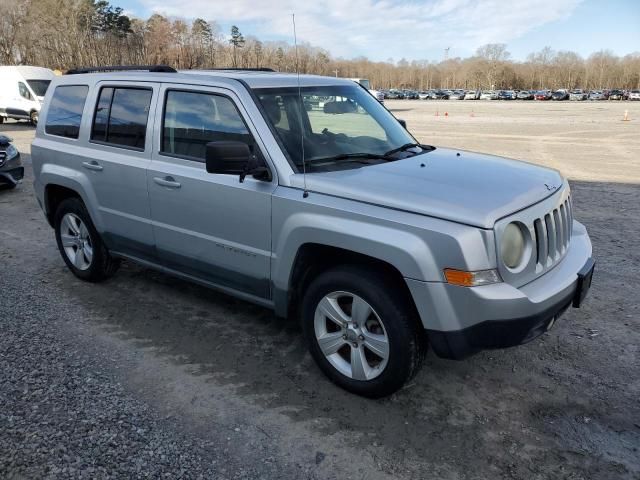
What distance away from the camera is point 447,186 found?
305 cm

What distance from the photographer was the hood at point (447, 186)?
278cm

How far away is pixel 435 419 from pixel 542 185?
5.26ft

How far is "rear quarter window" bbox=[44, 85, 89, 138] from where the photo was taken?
15.7 feet

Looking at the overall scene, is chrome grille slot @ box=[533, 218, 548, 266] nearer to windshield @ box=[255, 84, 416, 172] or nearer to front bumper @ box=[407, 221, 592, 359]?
front bumper @ box=[407, 221, 592, 359]

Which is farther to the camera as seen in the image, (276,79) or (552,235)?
(276,79)

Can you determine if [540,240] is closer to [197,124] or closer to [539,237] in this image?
[539,237]

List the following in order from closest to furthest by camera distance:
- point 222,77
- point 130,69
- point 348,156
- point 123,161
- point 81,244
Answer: point 348,156 < point 222,77 < point 123,161 < point 130,69 < point 81,244

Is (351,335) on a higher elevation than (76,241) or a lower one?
lower

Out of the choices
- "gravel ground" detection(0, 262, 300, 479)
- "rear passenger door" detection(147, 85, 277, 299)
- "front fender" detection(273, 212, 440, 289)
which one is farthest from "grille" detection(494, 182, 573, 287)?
"gravel ground" detection(0, 262, 300, 479)

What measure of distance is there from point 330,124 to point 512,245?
184cm

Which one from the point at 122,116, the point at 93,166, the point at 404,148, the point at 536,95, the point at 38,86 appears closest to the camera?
the point at 404,148

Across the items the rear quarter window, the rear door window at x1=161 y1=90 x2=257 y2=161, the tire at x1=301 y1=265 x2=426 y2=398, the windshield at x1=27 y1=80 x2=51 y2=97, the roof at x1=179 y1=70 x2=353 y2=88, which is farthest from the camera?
the windshield at x1=27 y1=80 x2=51 y2=97

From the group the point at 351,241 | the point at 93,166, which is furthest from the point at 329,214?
the point at 93,166

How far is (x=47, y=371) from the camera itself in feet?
11.6
